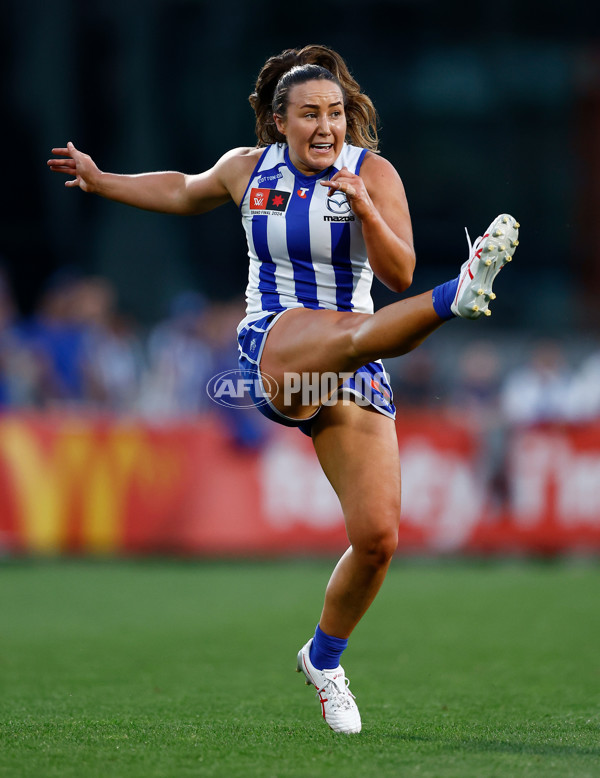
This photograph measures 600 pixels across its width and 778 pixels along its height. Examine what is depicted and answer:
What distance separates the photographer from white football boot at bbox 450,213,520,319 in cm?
372

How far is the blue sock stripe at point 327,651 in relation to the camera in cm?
441

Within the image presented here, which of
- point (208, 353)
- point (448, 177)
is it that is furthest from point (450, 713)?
point (448, 177)

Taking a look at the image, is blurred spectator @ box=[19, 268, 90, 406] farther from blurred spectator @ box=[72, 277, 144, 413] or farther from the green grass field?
the green grass field

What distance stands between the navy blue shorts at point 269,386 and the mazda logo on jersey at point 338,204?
0.43 meters

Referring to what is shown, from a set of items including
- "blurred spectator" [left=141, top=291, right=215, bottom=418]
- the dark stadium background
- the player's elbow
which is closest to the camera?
the player's elbow

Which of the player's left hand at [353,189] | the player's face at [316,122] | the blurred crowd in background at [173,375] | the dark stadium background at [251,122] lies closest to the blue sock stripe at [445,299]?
the player's left hand at [353,189]

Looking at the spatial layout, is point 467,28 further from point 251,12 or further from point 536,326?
point 536,326

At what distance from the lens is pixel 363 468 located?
424 centimetres

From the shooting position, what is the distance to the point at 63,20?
17.4m

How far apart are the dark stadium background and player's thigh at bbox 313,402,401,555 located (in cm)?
1286

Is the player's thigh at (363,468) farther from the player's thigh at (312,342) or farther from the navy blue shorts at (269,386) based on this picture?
the player's thigh at (312,342)

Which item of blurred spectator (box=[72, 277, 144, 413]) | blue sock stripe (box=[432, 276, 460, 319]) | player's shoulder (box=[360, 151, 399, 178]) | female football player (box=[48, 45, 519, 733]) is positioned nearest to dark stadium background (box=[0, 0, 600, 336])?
blurred spectator (box=[72, 277, 144, 413])

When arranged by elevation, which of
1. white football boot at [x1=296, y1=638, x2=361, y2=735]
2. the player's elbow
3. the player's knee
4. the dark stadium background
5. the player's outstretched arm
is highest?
the dark stadium background

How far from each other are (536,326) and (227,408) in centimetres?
809
